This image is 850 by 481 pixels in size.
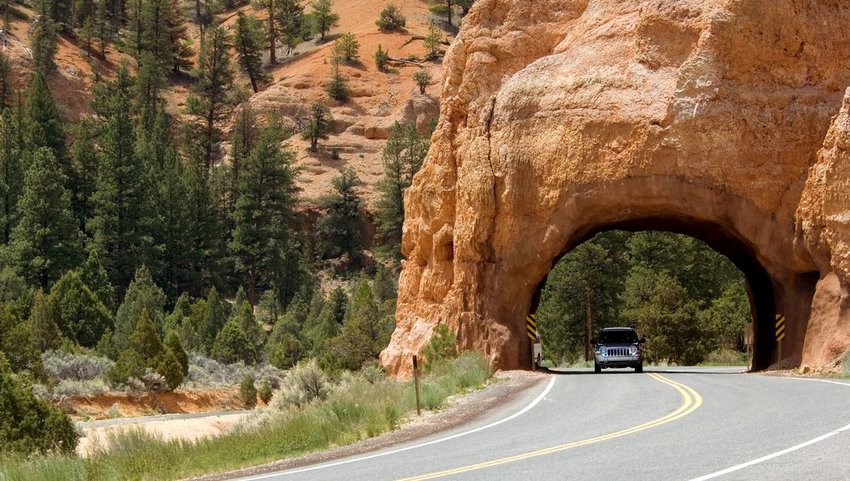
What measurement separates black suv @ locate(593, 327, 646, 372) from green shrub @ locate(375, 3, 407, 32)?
86741mm

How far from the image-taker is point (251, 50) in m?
107

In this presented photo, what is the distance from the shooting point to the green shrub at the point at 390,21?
11719 cm

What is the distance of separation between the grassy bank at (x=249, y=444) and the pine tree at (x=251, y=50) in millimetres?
87635

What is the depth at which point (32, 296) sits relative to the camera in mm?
57031

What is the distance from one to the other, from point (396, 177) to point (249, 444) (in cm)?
6691

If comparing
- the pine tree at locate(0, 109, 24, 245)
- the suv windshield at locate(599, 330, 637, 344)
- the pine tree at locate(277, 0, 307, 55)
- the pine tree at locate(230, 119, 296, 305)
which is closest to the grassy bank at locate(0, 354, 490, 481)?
the suv windshield at locate(599, 330, 637, 344)

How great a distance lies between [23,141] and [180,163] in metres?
11.2

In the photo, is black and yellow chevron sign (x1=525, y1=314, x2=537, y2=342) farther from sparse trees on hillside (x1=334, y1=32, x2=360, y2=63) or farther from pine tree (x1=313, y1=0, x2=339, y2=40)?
pine tree (x1=313, y1=0, x2=339, y2=40)

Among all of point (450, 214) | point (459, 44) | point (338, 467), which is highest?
point (459, 44)

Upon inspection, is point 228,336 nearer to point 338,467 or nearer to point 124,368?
point 124,368

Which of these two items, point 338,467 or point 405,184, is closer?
point 338,467

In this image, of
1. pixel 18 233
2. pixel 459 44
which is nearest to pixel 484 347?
pixel 459 44

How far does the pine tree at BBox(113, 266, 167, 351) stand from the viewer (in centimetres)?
5455

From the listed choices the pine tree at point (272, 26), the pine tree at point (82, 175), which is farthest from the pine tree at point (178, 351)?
the pine tree at point (272, 26)
